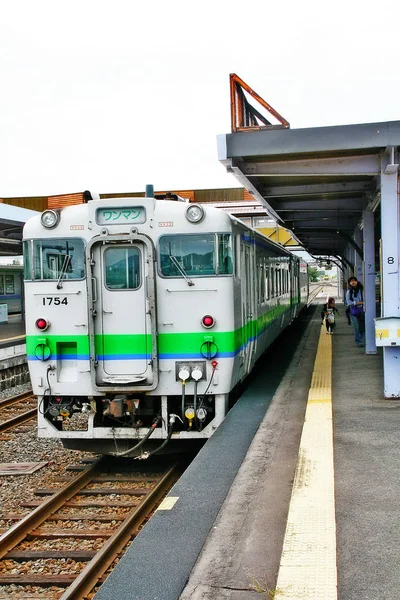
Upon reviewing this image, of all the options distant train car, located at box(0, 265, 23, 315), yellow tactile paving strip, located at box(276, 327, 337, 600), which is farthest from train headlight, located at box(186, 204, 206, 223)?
distant train car, located at box(0, 265, 23, 315)

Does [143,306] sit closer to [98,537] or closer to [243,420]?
[243,420]


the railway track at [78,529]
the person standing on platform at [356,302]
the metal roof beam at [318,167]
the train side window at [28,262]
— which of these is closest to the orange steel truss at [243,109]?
the metal roof beam at [318,167]

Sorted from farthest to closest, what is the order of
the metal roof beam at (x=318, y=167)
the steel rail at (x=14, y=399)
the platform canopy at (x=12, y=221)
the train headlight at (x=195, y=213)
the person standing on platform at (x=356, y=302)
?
1. the platform canopy at (x=12, y=221)
2. the person standing on platform at (x=356, y=302)
3. the steel rail at (x=14, y=399)
4. the metal roof beam at (x=318, y=167)
5. the train headlight at (x=195, y=213)

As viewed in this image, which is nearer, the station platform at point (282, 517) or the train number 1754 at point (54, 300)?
the station platform at point (282, 517)

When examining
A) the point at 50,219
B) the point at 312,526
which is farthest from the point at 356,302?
the point at 312,526

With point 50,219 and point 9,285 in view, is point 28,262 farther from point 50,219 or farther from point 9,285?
point 9,285

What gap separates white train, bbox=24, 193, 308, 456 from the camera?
7.32 metres

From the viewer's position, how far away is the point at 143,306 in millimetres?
7363

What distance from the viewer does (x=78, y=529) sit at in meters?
6.16

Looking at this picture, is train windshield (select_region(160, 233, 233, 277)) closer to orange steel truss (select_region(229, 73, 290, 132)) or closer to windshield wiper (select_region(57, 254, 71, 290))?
windshield wiper (select_region(57, 254, 71, 290))

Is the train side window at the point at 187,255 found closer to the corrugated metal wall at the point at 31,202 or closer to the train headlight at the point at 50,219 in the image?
the train headlight at the point at 50,219

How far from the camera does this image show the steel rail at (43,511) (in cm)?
575

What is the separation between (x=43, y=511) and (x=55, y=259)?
2783 mm

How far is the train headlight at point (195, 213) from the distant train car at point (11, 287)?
57.6ft
